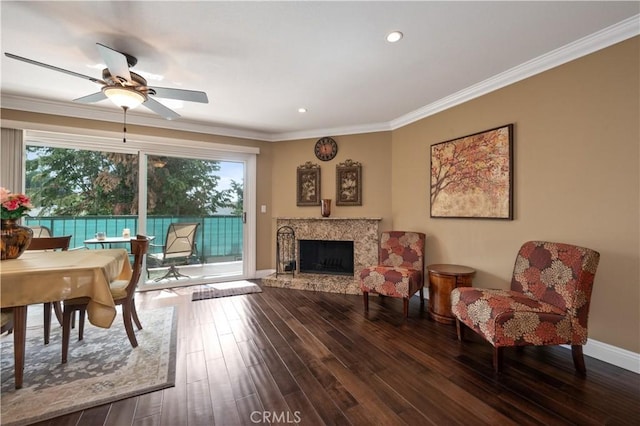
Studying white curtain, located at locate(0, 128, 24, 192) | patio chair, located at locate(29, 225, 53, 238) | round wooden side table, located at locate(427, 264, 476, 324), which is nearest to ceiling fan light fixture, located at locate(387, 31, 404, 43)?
round wooden side table, located at locate(427, 264, 476, 324)

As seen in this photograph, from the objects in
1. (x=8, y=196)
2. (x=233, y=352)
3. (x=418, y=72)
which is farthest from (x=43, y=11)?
(x=418, y=72)

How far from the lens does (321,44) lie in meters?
2.19

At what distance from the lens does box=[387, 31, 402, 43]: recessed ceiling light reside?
205 cm

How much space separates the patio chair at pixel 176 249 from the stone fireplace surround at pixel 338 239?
1.30 m

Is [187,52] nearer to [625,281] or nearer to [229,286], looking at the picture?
[229,286]

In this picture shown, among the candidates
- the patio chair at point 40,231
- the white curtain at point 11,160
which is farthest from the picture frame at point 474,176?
the white curtain at point 11,160

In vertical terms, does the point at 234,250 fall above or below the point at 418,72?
below

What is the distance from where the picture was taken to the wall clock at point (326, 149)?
174 inches

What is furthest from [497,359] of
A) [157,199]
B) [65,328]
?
[157,199]

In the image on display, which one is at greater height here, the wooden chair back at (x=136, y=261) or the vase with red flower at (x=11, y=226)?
the vase with red flower at (x=11, y=226)

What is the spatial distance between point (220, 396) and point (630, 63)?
3.70 m

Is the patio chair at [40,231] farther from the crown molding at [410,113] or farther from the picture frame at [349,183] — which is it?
the picture frame at [349,183]

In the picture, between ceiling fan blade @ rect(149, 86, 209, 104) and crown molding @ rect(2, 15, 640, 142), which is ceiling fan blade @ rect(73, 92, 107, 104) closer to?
ceiling fan blade @ rect(149, 86, 209, 104)

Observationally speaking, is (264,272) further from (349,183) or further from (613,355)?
(613,355)
